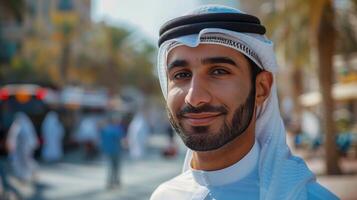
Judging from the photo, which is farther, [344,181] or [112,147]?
[112,147]

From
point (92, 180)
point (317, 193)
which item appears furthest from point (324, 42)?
point (317, 193)

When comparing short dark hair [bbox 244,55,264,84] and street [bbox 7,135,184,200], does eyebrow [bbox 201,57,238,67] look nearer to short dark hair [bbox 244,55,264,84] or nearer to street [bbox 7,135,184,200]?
short dark hair [bbox 244,55,264,84]

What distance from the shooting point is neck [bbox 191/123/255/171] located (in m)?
1.82

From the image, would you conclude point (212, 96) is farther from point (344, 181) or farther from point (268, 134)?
point (344, 181)

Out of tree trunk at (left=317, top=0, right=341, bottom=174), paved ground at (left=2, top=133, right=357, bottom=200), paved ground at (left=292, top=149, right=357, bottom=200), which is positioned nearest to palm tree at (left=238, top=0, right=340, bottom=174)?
tree trunk at (left=317, top=0, right=341, bottom=174)

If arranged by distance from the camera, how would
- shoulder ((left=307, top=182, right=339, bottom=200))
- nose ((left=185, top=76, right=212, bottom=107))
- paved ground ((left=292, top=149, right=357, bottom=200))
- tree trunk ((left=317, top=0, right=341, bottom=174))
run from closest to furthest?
shoulder ((left=307, top=182, right=339, bottom=200))
nose ((left=185, top=76, right=212, bottom=107))
paved ground ((left=292, top=149, right=357, bottom=200))
tree trunk ((left=317, top=0, right=341, bottom=174))

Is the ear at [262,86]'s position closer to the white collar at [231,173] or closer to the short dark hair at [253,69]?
the short dark hair at [253,69]

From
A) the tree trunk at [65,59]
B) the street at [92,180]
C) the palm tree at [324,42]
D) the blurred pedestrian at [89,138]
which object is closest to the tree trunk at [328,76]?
the palm tree at [324,42]

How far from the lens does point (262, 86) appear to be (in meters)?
1.91

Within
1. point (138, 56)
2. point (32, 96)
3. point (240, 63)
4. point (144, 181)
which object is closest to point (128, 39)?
point (138, 56)

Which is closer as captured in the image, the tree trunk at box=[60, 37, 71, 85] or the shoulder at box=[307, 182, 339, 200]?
the shoulder at box=[307, 182, 339, 200]

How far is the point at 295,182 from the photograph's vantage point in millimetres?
1655

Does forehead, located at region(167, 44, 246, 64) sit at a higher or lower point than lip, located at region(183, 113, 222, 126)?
higher

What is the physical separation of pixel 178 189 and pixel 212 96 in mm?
358
